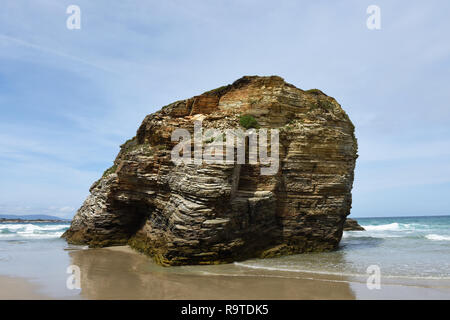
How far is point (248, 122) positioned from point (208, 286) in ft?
27.2

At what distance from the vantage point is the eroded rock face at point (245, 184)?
1230 cm

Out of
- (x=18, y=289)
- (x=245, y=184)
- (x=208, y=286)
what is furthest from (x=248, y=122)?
(x=18, y=289)

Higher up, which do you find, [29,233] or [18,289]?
[18,289]

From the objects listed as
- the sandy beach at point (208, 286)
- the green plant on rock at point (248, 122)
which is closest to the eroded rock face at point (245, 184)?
the green plant on rock at point (248, 122)

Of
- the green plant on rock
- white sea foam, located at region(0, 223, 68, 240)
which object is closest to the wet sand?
the green plant on rock

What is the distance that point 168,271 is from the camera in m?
11.0

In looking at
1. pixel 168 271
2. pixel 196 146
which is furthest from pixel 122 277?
pixel 196 146

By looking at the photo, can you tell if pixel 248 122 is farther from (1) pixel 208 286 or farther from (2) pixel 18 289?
(2) pixel 18 289

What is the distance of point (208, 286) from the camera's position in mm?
8836

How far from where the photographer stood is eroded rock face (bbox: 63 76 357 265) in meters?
Result: 12.3

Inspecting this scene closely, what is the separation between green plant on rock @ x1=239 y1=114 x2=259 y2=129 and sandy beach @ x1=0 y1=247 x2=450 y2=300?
6615 millimetres

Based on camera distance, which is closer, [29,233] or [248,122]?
[248,122]

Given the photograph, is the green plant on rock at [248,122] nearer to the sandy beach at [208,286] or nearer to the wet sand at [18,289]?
the sandy beach at [208,286]

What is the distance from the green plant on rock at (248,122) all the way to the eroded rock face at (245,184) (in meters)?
0.23
